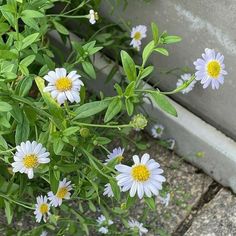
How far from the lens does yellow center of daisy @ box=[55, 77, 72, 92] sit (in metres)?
1.38

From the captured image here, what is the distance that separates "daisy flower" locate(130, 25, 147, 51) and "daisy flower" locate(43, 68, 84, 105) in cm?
62

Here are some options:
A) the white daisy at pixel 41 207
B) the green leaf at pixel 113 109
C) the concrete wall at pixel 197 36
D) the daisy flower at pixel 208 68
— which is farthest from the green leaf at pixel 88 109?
the concrete wall at pixel 197 36

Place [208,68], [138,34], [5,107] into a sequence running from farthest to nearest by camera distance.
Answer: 1. [138,34]
2. [208,68]
3. [5,107]

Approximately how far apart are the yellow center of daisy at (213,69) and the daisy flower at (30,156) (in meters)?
0.41

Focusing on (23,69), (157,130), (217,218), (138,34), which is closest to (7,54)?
(23,69)

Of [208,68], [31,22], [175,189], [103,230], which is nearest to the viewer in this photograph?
[208,68]

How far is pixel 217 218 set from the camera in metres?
2.04

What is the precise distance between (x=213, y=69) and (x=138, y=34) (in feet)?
1.81

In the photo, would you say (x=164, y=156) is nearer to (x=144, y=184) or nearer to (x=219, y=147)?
(x=219, y=147)

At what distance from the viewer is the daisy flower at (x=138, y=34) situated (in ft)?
6.48

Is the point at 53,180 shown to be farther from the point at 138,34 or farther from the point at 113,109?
the point at 138,34

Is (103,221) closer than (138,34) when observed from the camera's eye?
Yes

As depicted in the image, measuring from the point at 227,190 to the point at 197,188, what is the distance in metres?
0.10

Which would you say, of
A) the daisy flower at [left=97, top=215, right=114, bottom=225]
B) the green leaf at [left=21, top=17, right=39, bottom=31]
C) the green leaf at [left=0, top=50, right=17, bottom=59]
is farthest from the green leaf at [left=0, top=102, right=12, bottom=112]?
the daisy flower at [left=97, top=215, right=114, bottom=225]
